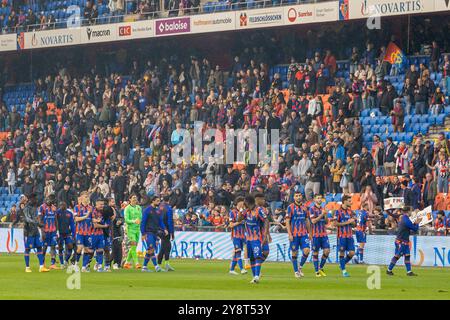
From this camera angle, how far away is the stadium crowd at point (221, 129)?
1490 inches

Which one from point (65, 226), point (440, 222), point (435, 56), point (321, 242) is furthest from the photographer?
point (435, 56)

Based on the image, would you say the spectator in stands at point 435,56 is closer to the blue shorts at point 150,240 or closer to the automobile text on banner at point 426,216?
the automobile text on banner at point 426,216

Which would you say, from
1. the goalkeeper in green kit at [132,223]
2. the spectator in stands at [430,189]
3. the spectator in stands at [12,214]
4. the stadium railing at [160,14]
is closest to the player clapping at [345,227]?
the spectator in stands at [430,189]

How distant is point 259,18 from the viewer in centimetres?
4556

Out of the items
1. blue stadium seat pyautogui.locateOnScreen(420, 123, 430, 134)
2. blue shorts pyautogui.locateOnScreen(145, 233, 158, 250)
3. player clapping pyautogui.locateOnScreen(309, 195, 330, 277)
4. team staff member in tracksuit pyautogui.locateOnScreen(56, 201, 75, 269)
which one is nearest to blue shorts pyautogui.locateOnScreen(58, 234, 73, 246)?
team staff member in tracksuit pyautogui.locateOnScreen(56, 201, 75, 269)

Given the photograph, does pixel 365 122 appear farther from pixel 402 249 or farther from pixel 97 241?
pixel 97 241

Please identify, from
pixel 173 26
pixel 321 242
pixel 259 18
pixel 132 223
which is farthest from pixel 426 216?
pixel 173 26

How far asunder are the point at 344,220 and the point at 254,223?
4.23 m

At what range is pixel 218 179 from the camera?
42.2 meters

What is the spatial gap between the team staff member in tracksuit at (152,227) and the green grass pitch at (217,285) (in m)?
0.70

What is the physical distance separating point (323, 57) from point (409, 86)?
6.56m
